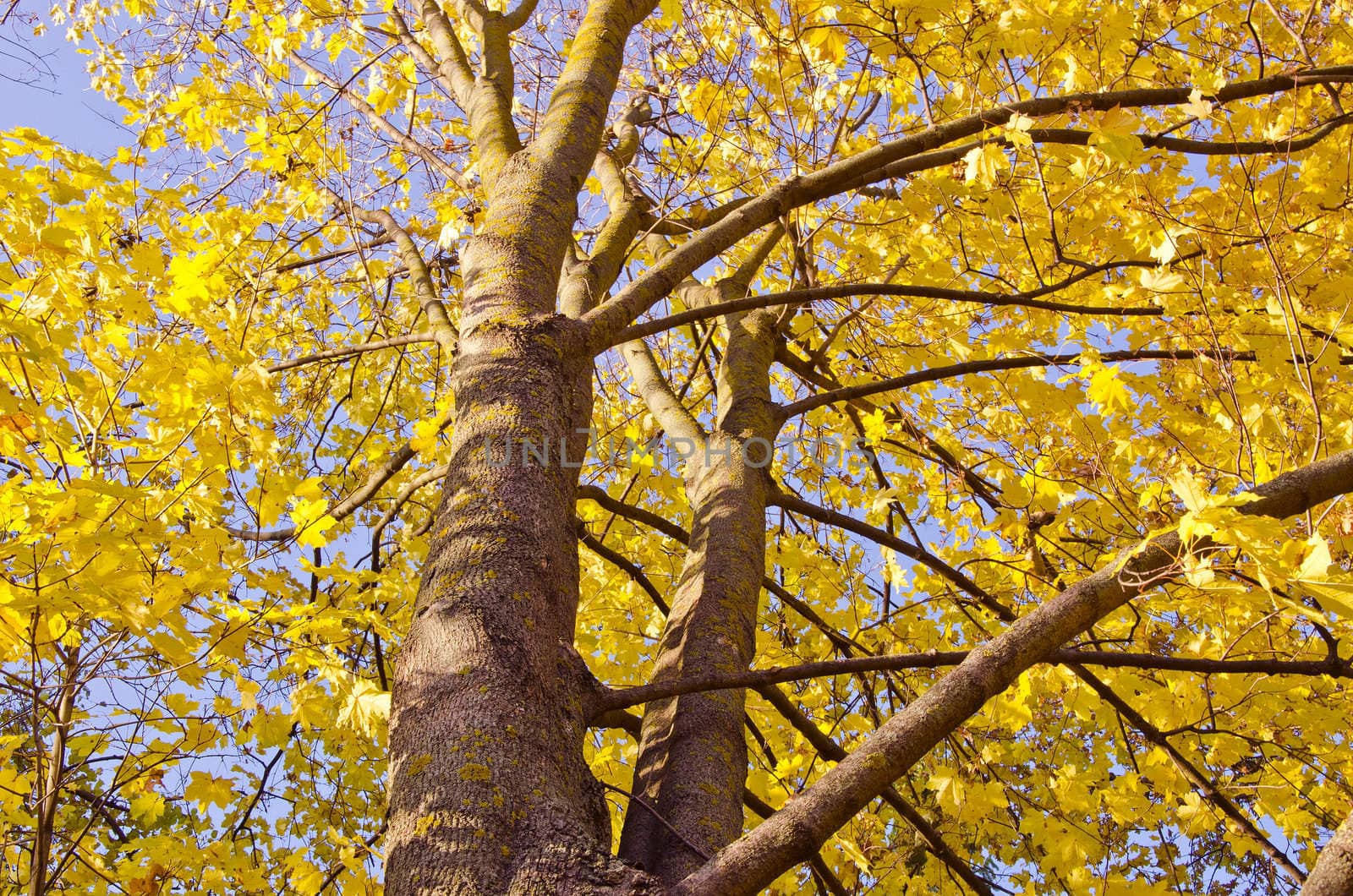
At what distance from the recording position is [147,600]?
5.85 feet

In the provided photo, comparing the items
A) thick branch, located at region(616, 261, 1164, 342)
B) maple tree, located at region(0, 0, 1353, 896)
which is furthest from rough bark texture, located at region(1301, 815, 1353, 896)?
thick branch, located at region(616, 261, 1164, 342)

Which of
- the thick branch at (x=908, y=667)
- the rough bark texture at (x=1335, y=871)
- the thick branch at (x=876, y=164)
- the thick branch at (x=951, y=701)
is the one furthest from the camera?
the thick branch at (x=876, y=164)

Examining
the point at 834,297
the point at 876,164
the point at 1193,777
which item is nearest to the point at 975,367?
the point at 834,297

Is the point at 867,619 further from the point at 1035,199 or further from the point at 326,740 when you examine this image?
the point at 326,740

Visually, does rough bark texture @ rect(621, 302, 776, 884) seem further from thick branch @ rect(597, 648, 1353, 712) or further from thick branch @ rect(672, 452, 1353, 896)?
thick branch @ rect(672, 452, 1353, 896)

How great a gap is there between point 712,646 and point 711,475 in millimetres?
694

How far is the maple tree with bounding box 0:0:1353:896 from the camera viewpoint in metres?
1.43

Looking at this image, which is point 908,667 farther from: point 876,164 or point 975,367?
point 876,164

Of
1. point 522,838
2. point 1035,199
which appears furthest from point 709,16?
point 522,838

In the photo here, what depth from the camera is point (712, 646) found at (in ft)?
6.39

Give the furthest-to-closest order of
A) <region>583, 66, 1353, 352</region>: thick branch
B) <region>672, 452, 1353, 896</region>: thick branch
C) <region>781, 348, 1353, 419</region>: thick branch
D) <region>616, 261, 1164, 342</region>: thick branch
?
1. <region>781, 348, 1353, 419</region>: thick branch
2. <region>583, 66, 1353, 352</region>: thick branch
3. <region>616, 261, 1164, 342</region>: thick branch
4. <region>672, 452, 1353, 896</region>: thick branch

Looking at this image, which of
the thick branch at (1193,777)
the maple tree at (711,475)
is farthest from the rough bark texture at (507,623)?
the thick branch at (1193,777)

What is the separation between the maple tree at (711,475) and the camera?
1.43 metres

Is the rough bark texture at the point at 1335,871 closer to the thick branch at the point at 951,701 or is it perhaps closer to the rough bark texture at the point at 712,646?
the thick branch at the point at 951,701
